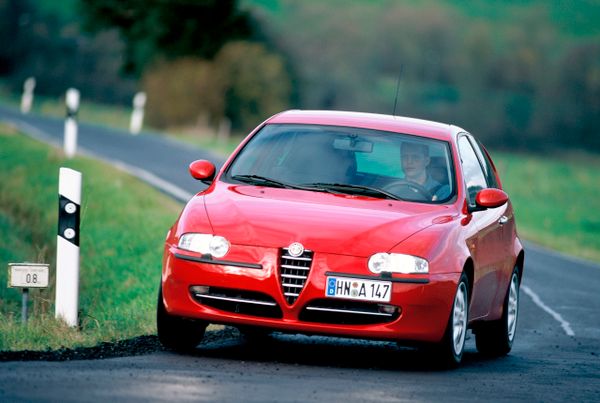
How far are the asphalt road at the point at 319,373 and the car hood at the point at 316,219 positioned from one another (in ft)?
2.49

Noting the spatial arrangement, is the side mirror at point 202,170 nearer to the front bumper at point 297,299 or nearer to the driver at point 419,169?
the front bumper at point 297,299

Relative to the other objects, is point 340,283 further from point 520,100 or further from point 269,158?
point 520,100

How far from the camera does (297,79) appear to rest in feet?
261

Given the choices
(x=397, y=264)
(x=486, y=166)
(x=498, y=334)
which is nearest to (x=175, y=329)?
(x=397, y=264)

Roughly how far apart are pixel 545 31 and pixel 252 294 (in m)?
147

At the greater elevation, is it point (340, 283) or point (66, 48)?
point (340, 283)

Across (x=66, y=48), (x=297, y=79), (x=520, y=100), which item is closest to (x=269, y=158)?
(x=297, y=79)

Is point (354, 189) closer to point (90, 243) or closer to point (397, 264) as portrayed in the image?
point (397, 264)

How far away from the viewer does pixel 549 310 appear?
15.2 m

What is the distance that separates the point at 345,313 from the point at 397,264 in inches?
16.8

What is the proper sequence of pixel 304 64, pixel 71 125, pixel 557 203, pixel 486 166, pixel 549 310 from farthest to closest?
pixel 304 64, pixel 557 203, pixel 71 125, pixel 549 310, pixel 486 166

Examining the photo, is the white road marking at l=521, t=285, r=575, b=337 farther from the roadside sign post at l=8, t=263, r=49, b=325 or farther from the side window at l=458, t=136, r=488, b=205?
the roadside sign post at l=8, t=263, r=49, b=325

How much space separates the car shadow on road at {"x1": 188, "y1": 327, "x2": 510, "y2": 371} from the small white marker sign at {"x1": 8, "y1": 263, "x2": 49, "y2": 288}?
45.2 inches

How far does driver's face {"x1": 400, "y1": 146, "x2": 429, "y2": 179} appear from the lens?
392 inches
